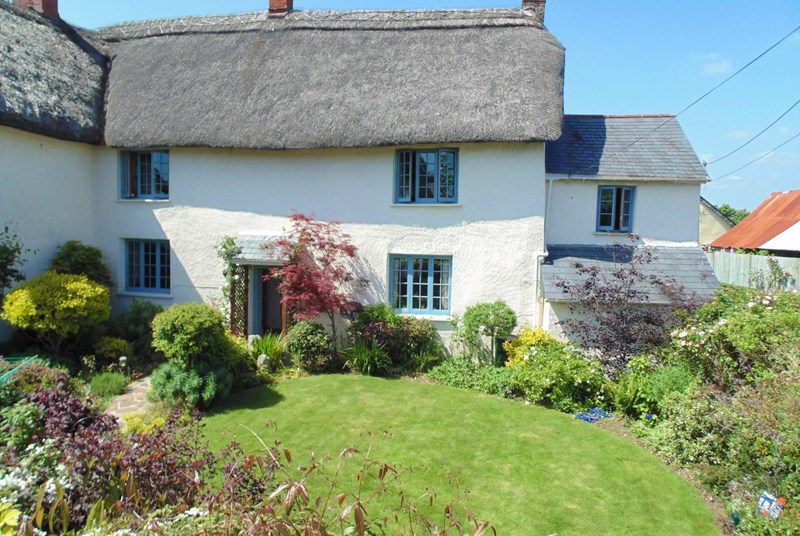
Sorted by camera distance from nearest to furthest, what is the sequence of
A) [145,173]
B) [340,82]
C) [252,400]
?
[252,400] → [340,82] → [145,173]

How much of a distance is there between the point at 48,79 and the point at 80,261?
4.56 m

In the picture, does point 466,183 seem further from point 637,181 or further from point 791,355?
point 791,355

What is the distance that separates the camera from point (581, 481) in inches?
270

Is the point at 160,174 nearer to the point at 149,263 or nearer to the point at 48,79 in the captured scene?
the point at 149,263

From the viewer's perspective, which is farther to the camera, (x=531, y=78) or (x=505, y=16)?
(x=505, y=16)

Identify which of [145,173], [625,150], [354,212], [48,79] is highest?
[48,79]

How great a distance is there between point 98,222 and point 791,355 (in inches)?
614

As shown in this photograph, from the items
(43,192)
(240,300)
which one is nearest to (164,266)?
(240,300)

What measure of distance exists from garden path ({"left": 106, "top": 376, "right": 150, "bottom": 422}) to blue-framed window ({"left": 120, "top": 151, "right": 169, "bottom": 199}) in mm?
5482

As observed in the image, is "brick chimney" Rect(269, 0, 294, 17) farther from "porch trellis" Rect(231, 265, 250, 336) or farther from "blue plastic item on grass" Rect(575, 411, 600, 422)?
"blue plastic item on grass" Rect(575, 411, 600, 422)

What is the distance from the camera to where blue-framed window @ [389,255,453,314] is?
12.3 m

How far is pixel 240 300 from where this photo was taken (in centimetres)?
1279

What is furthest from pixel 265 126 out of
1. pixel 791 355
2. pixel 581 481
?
pixel 791 355

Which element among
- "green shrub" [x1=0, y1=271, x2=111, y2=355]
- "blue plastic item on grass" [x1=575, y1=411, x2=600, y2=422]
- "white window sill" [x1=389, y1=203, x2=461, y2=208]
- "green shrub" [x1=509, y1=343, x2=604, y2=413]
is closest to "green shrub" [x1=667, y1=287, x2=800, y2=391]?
"green shrub" [x1=509, y1=343, x2=604, y2=413]
